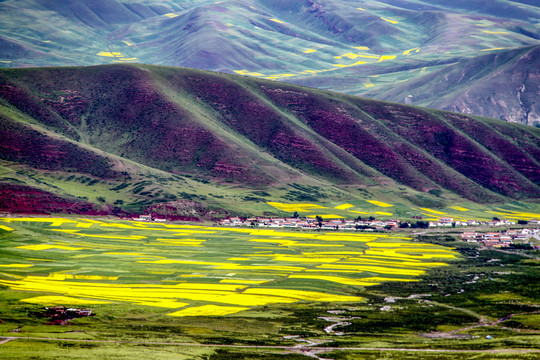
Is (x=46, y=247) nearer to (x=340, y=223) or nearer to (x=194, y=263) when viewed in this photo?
(x=194, y=263)

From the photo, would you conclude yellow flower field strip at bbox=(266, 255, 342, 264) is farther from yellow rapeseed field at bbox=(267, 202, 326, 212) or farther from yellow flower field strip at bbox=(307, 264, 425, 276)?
yellow rapeseed field at bbox=(267, 202, 326, 212)

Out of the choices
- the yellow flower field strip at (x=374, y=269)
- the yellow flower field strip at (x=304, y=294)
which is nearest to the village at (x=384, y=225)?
the yellow flower field strip at (x=374, y=269)

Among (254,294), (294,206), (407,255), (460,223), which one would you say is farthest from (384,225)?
(254,294)

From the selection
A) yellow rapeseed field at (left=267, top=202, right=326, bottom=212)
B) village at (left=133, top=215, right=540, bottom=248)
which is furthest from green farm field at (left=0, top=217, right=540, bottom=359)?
yellow rapeseed field at (left=267, top=202, right=326, bottom=212)

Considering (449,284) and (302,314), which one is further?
(449,284)

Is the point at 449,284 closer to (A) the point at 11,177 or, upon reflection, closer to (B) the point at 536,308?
(B) the point at 536,308

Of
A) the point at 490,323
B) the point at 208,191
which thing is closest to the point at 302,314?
the point at 490,323
